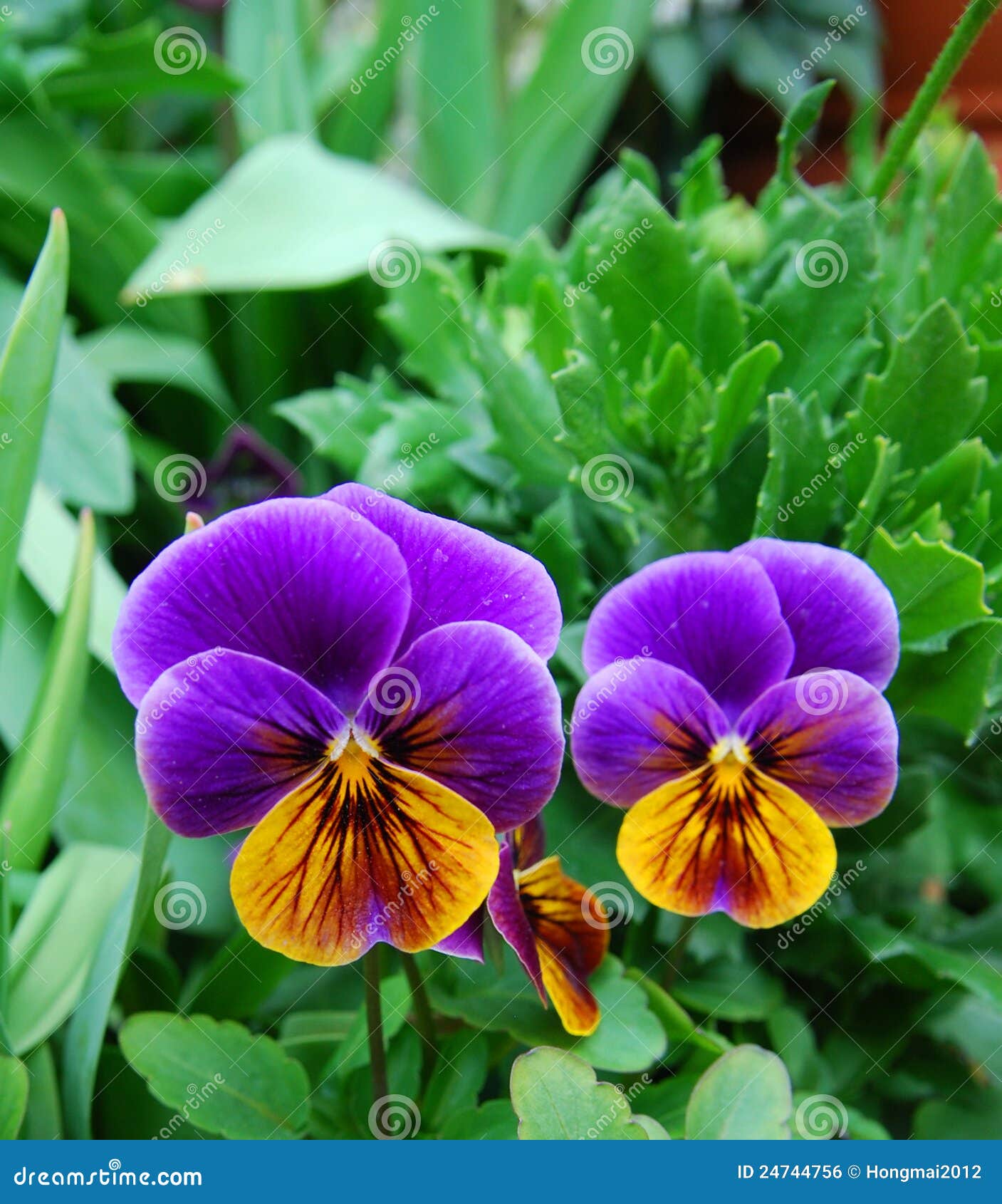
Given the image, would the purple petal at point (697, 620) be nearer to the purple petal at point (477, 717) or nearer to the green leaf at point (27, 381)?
the purple petal at point (477, 717)

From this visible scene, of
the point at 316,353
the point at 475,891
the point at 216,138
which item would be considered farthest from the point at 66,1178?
the point at 216,138

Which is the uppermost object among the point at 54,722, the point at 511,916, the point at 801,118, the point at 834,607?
the point at 801,118

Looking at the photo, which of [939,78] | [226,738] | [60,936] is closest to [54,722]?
[60,936]

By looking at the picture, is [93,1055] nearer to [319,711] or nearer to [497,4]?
[319,711]

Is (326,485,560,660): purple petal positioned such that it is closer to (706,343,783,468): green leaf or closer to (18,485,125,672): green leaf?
(706,343,783,468): green leaf

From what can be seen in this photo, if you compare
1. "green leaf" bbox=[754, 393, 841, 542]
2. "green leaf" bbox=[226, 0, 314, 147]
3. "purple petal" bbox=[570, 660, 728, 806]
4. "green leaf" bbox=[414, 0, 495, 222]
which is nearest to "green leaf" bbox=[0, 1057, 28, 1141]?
"purple petal" bbox=[570, 660, 728, 806]

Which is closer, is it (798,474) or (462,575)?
(462,575)

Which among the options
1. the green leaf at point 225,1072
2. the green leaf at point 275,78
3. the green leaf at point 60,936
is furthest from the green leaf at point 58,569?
the green leaf at point 275,78

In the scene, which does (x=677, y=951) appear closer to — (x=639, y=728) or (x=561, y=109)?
(x=639, y=728)
